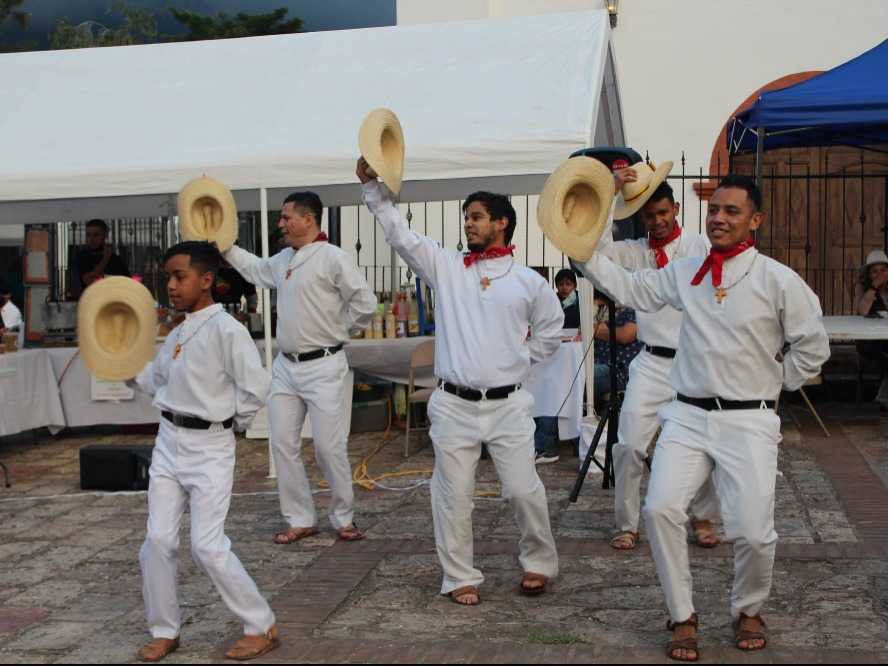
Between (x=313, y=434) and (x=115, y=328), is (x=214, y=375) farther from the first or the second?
(x=313, y=434)

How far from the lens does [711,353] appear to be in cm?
487

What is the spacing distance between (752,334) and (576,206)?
94cm

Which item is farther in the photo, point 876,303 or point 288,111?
point 876,303

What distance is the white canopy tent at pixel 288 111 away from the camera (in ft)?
30.0

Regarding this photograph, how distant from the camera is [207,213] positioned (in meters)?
7.25

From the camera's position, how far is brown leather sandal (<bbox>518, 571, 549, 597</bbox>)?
576 centimetres

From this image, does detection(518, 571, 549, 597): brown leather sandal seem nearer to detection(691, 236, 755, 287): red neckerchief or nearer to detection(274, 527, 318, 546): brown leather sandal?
detection(691, 236, 755, 287): red neckerchief

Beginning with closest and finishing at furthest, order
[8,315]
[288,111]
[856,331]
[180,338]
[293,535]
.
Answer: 1. [180,338]
2. [293,535]
3. [288,111]
4. [856,331]
5. [8,315]

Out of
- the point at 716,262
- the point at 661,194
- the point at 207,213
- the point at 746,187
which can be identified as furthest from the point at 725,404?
the point at 207,213

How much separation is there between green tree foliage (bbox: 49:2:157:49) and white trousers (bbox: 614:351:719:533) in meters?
31.8

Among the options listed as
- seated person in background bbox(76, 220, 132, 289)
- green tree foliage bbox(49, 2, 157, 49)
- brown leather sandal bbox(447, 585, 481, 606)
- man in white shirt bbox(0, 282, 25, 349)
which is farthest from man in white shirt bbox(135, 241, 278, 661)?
green tree foliage bbox(49, 2, 157, 49)

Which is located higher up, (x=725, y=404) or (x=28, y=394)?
(x=725, y=404)

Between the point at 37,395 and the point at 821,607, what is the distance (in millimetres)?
7860

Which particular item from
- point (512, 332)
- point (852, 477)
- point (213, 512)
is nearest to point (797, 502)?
point (852, 477)
